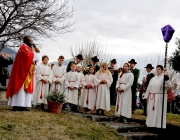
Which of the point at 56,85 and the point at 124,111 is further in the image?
the point at 56,85

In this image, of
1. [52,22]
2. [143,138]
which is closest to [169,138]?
[143,138]

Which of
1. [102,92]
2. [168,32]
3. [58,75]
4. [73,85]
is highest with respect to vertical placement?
[168,32]

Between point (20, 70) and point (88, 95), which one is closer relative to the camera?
point (20, 70)

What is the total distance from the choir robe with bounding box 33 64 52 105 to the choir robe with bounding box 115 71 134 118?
2642 millimetres

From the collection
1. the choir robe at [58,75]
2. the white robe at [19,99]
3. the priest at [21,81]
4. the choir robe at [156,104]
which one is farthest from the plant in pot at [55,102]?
the choir robe at [156,104]

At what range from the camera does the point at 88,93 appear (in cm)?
1158

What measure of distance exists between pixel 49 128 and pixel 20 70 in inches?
97.0

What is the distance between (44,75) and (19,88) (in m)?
1.98

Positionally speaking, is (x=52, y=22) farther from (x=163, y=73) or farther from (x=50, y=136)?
(x=50, y=136)

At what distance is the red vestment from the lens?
932cm

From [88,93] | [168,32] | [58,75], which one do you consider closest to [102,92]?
[88,93]

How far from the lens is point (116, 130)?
9.32m

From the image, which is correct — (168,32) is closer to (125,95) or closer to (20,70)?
(125,95)

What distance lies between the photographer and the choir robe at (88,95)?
11.5 metres
